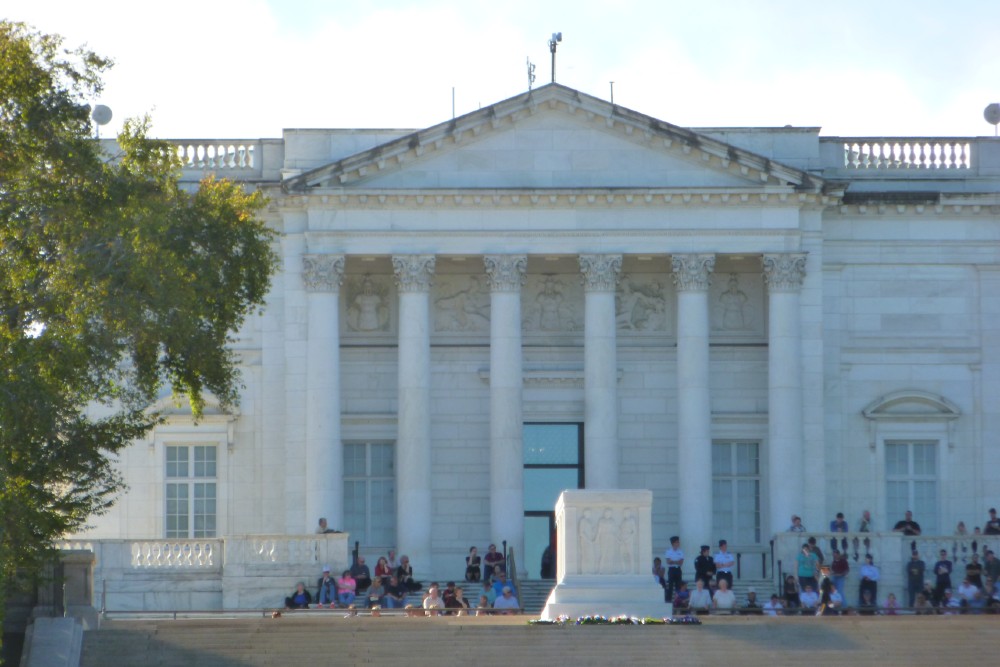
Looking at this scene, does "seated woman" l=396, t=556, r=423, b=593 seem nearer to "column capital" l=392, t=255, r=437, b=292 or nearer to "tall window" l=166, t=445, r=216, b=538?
"tall window" l=166, t=445, r=216, b=538

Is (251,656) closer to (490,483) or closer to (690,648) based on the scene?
(690,648)

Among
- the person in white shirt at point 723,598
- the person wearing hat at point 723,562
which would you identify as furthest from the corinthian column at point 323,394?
the person in white shirt at point 723,598

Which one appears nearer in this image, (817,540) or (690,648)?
(690,648)

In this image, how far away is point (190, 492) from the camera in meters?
57.7

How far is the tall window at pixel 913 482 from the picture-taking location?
58281 millimetres

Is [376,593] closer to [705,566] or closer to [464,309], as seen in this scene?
[705,566]

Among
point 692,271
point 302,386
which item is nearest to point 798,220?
point 692,271

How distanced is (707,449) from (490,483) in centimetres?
498

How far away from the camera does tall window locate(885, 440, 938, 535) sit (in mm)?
58281

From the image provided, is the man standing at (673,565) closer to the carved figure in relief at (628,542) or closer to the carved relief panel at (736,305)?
the carved relief panel at (736,305)

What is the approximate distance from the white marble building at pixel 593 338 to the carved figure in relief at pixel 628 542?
12838 millimetres

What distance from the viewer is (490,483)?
57188mm

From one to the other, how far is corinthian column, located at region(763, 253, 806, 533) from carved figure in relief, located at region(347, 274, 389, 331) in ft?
29.1

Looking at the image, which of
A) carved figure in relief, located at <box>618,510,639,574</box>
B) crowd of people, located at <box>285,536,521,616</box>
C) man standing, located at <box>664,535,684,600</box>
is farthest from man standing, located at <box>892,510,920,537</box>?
carved figure in relief, located at <box>618,510,639,574</box>
